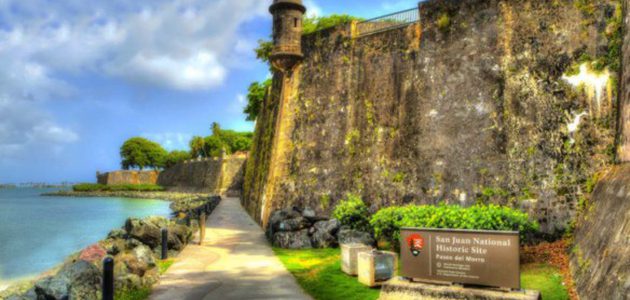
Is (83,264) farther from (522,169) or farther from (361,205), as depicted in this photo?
(522,169)

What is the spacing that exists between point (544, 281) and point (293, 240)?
8.21 meters

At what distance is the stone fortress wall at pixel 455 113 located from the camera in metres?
13.9

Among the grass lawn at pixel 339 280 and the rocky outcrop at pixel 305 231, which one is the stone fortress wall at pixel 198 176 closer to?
the rocky outcrop at pixel 305 231

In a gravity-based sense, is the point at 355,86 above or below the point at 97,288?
above

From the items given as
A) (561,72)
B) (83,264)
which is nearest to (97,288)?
(83,264)

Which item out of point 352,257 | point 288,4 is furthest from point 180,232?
point 288,4

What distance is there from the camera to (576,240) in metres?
11.8

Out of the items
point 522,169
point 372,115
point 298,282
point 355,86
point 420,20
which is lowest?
point 298,282

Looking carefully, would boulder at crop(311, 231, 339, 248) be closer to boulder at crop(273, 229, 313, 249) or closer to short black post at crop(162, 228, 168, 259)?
boulder at crop(273, 229, 313, 249)

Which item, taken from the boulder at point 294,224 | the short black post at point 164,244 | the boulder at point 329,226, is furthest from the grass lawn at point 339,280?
the short black post at point 164,244

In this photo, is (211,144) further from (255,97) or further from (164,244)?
(164,244)

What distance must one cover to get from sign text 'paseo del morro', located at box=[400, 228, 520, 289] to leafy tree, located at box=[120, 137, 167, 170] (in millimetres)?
101607

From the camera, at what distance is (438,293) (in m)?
7.96

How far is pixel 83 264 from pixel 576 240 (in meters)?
11.9
